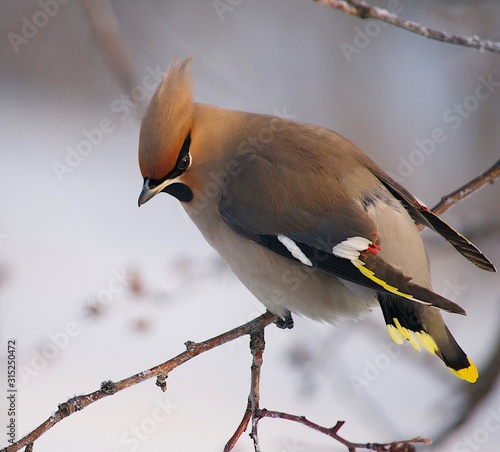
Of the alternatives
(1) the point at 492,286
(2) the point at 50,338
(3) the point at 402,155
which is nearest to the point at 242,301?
(2) the point at 50,338

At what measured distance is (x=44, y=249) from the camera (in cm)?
548

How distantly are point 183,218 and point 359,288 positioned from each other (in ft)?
10.0

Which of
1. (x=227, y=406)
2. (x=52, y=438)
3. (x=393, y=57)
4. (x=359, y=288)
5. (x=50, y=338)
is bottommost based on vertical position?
(x=359, y=288)

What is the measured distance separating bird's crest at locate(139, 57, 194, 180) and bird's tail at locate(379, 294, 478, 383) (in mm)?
1008

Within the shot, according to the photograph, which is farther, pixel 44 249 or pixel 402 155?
pixel 402 155

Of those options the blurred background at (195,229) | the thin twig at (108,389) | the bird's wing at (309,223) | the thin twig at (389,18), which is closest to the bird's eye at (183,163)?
the bird's wing at (309,223)

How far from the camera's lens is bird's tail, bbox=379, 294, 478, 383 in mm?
2875

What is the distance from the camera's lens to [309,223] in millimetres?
2975

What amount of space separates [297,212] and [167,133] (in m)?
0.58

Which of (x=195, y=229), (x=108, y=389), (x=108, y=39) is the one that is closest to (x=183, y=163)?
(x=108, y=39)

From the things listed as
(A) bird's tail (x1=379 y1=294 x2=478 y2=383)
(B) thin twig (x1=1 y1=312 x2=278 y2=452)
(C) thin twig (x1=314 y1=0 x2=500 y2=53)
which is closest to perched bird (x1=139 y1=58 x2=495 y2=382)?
(A) bird's tail (x1=379 y1=294 x2=478 y2=383)

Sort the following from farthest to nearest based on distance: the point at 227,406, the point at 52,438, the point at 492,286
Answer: the point at 492,286
the point at 227,406
the point at 52,438

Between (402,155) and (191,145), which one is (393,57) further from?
(191,145)

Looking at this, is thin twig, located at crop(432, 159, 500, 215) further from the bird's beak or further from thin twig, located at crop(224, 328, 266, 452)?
the bird's beak
